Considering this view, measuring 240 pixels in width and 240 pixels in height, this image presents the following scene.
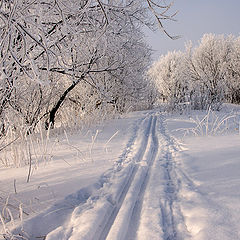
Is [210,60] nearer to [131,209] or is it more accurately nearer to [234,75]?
[234,75]

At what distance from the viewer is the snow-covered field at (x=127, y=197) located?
5.53ft

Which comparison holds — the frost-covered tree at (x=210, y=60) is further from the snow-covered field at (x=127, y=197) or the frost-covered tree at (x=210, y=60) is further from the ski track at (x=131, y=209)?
the ski track at (x=131, y=209)

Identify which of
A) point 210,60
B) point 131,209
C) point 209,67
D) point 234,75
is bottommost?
point 131,209

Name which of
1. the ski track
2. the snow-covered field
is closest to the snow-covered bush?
the snow-covered field

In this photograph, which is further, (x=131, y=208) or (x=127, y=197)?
(x=127, y=197)

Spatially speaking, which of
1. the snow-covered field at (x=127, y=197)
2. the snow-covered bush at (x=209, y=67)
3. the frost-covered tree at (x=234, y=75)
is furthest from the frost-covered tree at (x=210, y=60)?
the snow-covered field at (x=127, y=197)

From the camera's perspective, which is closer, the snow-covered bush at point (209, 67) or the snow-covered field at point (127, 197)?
the snow-covered field at point (127, 197)

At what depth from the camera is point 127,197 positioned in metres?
2.23

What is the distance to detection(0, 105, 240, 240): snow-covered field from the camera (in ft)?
5.53

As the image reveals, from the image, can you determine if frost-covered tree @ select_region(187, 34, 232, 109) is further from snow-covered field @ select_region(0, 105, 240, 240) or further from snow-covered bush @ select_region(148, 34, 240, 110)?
snow-covered field @ select_region(0, 105, 240, 240)

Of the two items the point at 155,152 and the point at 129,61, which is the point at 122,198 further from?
the point at 129,61

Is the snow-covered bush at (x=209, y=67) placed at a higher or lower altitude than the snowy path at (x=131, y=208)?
higher

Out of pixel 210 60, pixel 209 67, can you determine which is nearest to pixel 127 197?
pixel 209 67

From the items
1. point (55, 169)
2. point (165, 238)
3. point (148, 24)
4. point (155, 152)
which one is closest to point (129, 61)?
point (148, 24)
